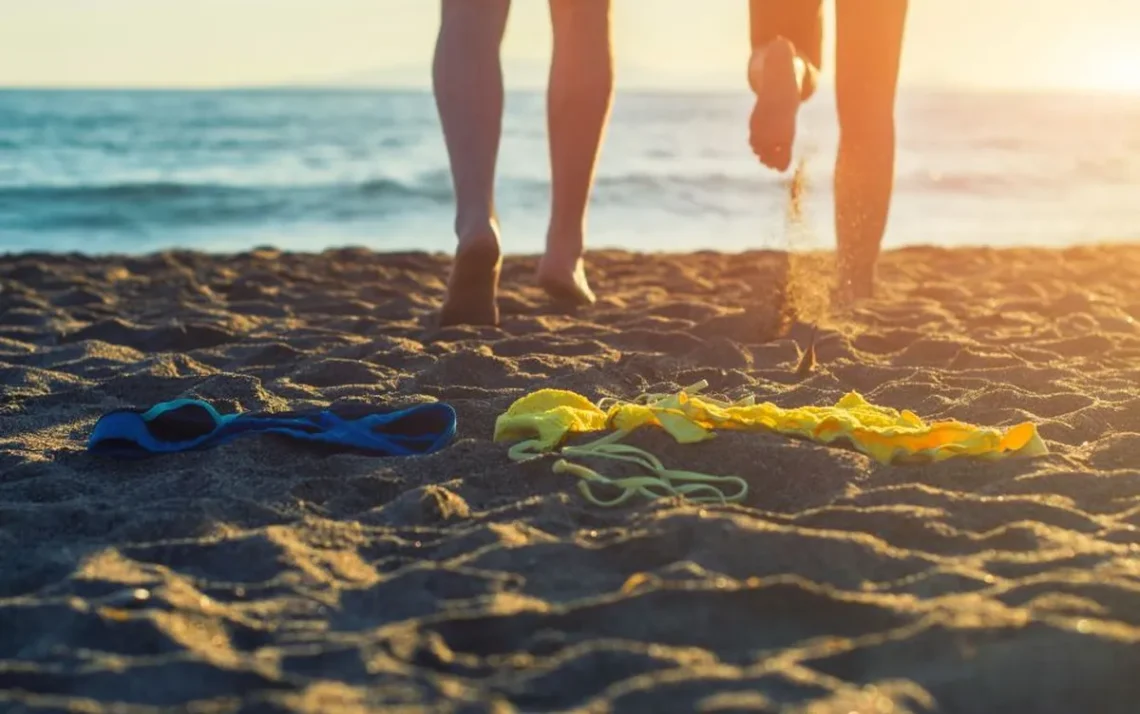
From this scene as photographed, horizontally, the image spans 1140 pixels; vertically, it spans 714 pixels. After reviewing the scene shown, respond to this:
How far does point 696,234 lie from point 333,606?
783 cm

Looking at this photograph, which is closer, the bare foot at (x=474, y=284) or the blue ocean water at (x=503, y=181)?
the bare foot at (x=474, y=284)

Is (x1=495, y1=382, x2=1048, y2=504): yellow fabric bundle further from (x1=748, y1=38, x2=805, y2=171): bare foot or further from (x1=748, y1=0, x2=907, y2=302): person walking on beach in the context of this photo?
(x1=748, y1=0, x2=907, y2=302): person walking on beach

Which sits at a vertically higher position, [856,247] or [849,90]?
[849,90]

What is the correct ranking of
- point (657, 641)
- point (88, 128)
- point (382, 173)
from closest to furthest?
point (657, 641) < point (382, 173) < point (88, 128)

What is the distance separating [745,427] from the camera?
8.04 feet

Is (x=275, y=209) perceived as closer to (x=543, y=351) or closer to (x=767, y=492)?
(x=543, y=351)

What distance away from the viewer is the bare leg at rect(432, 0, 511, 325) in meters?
3.58

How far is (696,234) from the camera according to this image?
368 inches

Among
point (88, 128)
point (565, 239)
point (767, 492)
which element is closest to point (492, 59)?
point (565, 239)

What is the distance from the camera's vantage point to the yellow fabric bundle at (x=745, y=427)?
2.32 metres

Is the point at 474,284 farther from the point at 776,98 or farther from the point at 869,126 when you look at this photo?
the point at 869,126

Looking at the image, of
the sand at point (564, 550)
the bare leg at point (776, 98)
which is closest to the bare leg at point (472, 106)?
the sand at point (564, 550)

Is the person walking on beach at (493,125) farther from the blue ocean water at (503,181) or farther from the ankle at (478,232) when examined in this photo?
the blue ocean water at (503,181)

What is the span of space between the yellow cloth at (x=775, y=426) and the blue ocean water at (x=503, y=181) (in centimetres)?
98
